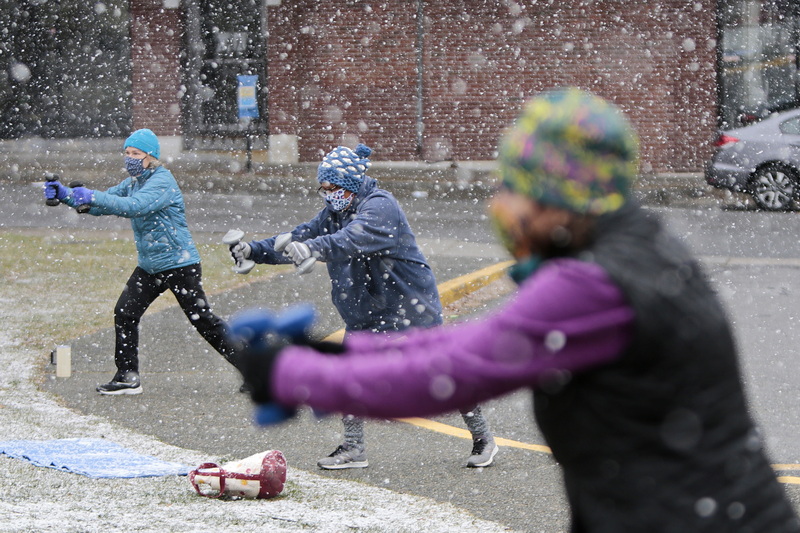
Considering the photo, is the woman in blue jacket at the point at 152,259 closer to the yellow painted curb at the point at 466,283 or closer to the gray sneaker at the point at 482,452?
the gray sneaker at the point at 482,452

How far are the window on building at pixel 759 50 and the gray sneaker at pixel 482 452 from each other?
61.3ft

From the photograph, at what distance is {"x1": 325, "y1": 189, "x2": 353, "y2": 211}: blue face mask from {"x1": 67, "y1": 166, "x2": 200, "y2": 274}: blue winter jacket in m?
1.68

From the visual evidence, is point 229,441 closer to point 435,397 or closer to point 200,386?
point 200,386

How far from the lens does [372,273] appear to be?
19.4 feet

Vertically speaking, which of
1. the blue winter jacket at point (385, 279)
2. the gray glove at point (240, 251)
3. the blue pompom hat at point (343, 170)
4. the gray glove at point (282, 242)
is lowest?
the blue winter jacket at point (385, 279)

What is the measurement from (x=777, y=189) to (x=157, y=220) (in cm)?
1240

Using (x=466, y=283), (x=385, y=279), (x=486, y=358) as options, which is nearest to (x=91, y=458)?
(x=385, y=279)

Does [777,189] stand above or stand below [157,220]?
below

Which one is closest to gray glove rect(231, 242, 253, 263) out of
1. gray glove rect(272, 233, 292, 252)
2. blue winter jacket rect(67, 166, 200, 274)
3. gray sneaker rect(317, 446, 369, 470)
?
gray glove rect(272, 233, 292, 252)

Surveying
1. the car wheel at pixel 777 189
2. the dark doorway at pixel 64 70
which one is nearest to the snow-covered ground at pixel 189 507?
the car wheel at pixel 777 189

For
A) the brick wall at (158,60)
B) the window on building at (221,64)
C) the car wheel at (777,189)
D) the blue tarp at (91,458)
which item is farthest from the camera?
the window on building at (221,64)

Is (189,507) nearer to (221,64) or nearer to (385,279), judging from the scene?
(385,279)

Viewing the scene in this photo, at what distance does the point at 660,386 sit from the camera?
1.96 metres

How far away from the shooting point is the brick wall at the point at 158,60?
24797 millimetres
